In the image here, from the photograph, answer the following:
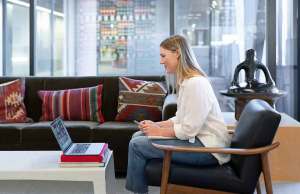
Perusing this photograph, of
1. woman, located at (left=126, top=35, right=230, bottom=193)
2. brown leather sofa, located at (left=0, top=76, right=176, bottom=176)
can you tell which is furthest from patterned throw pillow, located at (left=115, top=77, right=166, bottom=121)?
woman, located at (left=126, top=35, right=230, bottom=193)

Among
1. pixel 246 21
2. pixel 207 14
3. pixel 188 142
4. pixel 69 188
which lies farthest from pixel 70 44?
pixel 188 142

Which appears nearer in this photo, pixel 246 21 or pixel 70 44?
pixel 246 21

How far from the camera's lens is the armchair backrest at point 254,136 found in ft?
7.29

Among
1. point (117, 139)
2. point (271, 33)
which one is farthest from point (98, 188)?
point (271, 33)

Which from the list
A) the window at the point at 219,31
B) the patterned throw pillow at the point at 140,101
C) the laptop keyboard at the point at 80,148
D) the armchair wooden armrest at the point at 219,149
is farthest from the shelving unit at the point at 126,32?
the armchair wooden armrest at the point at 219,149

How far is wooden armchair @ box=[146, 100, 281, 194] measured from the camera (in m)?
2.23

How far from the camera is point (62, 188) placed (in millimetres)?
3309

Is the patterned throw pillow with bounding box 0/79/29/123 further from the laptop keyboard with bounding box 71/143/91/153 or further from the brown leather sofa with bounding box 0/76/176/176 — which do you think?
the laptop keyboard with bounding box 71/143/91/153

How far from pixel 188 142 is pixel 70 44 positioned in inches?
139

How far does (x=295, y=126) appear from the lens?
3.39 meters

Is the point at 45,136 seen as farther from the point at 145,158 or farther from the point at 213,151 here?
the point at 213,151

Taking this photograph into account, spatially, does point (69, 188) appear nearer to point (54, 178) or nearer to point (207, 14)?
point (54, 178)

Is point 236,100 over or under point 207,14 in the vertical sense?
under

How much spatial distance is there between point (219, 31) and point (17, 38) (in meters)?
2.55
